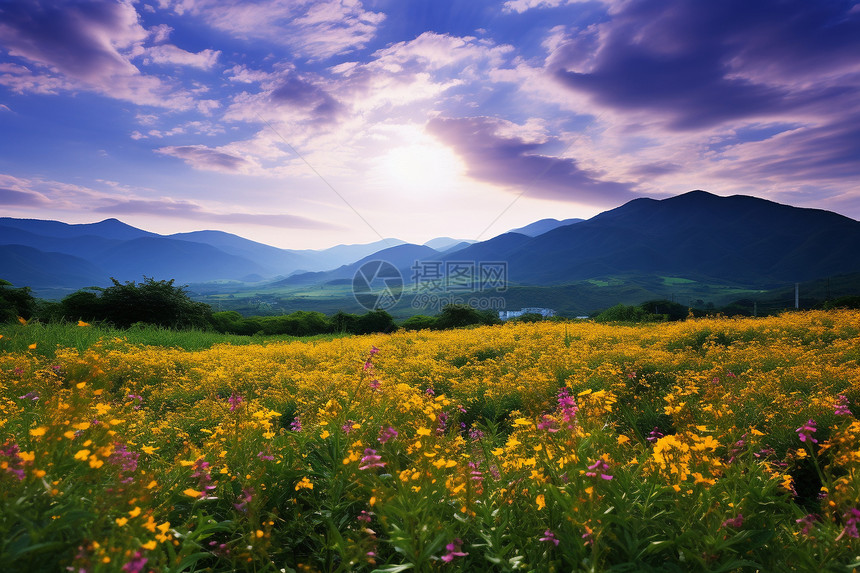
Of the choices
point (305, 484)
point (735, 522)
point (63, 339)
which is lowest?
point (63, 339)

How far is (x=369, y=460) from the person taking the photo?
3348mm

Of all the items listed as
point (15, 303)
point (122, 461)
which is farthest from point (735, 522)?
point (15, 303)

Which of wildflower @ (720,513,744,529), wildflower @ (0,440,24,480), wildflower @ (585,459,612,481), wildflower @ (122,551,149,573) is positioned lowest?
wildflower @ (720,513,744,529)

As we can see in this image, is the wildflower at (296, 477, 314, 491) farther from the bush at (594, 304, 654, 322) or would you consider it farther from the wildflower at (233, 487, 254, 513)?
the bush at (594, 304, 654, 322)

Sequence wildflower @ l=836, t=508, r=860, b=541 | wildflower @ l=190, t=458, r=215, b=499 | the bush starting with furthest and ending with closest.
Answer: the bush → wildflower @ l=190, t=458, r=215, b=499 → wildflower @ l=836, t=508, r=860, b=541

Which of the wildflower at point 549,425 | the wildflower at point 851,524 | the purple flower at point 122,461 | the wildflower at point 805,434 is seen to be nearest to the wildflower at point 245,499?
the purple flower at point 122,461

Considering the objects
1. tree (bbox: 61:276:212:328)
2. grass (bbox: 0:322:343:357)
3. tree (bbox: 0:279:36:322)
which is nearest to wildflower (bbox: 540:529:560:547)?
grass (bbox: 0:322:343:357)

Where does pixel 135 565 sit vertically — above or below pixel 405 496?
above

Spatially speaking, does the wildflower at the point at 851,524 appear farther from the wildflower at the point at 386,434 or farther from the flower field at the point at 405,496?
the wildflower at the point at 386,434

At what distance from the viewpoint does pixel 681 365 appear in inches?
376

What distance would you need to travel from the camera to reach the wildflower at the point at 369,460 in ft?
10.3

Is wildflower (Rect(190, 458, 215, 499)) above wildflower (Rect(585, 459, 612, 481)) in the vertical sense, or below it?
below

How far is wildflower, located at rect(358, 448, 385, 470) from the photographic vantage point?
3152 mm

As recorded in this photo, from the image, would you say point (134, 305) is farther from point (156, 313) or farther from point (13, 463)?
point (13, 463)
